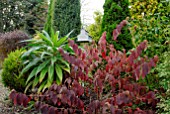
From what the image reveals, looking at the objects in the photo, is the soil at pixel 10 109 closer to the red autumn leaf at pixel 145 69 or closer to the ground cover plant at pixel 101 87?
the ground cover plant at pixel 101 87

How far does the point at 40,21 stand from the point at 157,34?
12.3m

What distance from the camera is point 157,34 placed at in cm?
461

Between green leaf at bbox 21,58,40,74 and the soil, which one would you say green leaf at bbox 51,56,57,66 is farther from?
the soil

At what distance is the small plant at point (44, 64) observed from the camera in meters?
4.74

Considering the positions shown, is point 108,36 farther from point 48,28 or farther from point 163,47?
point 48,28

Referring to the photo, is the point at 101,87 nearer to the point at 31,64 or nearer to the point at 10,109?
the point at 31,64

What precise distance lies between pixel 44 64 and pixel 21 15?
12.3 meters

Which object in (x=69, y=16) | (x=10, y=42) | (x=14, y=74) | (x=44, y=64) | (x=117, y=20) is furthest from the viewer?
(x=69, y=16)

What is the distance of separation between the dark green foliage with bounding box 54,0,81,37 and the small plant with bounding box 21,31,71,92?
521 cm

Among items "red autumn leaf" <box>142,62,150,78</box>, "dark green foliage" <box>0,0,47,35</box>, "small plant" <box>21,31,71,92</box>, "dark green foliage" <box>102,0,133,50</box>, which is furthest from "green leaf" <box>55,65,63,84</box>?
"dark green foliage" <box>0,0,47,35</box>

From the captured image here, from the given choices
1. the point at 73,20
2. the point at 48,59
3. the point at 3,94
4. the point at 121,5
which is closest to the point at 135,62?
the point at 48,59

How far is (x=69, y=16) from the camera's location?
10.3 m

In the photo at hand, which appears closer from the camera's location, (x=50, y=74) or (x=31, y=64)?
(x=50, y=74)

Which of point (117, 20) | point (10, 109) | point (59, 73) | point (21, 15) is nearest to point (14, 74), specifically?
point (10, 109)
